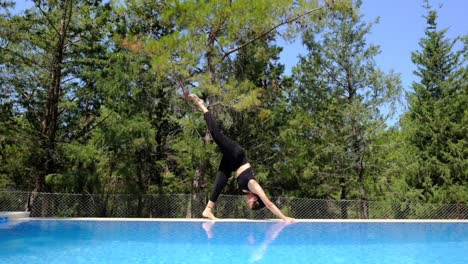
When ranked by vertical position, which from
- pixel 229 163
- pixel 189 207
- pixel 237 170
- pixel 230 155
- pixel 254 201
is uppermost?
pixel 230 155

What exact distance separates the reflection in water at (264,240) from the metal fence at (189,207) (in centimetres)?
187

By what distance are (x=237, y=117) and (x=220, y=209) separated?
352 cm

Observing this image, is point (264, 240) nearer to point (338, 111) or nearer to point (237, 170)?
point (237, 170)

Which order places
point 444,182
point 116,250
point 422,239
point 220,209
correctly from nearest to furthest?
1. point 116,250
2. point 422,239
3. point 220,209
4. point 444,182

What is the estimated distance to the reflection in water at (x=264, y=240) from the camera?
6271 mm

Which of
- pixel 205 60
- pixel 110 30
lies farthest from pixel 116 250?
pixel 110 30

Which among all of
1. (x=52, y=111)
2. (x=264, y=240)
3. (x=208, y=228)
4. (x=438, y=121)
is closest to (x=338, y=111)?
(x=438, y=121)

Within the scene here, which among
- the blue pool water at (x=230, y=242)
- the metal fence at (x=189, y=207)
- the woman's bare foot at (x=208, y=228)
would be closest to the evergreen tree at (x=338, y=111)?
the metal fence at (x=189, y=207)

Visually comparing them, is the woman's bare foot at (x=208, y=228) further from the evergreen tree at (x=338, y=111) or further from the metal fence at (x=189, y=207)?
the evergreen tree at (x=338, y=111)

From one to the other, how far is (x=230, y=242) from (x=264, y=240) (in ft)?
2.31

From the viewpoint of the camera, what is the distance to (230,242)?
784 cm

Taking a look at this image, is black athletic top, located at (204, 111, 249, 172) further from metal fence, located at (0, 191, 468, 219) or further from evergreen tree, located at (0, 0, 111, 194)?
evergreen tree, located at (0, 0, 111, 194)

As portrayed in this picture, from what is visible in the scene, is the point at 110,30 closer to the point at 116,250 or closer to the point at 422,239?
the point at 116,250

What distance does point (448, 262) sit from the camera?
237 inches
